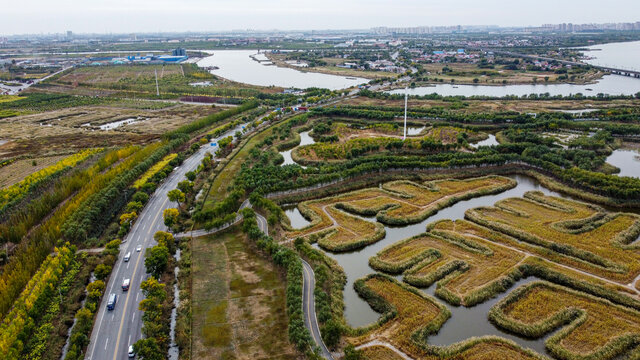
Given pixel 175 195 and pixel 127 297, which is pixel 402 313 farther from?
pixel 175 195

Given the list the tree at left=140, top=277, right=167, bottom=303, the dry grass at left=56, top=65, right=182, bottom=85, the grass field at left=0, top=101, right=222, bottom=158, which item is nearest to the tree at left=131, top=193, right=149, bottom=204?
the tree at left=140, top=277, right=167, bottom=303

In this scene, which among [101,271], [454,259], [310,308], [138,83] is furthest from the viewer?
[138,83]

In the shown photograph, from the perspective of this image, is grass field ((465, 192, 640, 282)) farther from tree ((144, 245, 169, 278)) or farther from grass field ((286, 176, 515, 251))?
tree ((144, 245, 169, 278))

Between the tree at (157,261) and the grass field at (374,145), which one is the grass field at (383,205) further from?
the grass field at (374,145)

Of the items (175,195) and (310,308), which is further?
(175,195)

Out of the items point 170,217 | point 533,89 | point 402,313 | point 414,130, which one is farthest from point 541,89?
point 170,217

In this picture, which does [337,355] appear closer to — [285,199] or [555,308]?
[555,308]

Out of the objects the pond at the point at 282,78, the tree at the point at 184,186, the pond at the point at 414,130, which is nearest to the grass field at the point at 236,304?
the tree at the point at 184,186
